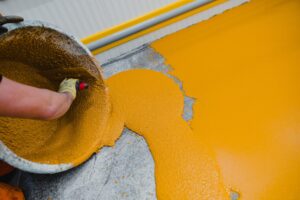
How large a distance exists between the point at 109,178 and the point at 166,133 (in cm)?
40

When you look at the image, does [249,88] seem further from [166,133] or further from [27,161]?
[27,161]

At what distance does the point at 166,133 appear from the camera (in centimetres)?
141

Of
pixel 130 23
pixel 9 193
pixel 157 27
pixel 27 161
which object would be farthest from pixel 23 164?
pixel 157 27

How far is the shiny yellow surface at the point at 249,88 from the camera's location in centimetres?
121

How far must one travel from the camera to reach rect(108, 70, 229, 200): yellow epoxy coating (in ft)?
3.94

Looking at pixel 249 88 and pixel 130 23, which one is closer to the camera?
pixel 249 88

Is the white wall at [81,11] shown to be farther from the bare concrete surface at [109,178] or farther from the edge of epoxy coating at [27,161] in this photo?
the bare concrete surface at [109,178]

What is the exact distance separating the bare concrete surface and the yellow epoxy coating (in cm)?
6

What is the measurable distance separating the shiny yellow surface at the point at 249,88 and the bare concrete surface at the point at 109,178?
25cm

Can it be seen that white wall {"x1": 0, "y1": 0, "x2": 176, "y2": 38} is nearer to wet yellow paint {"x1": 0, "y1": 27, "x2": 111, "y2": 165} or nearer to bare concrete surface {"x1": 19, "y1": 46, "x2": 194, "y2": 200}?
wet yellow paint {"x1": 0, "y1": 27, "x2": 111, "y2": 165}

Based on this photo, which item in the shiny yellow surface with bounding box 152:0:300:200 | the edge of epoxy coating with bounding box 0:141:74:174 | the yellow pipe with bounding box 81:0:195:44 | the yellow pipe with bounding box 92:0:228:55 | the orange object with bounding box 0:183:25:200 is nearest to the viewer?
the edge of epoxy coating with bounding box 0:141:74:174

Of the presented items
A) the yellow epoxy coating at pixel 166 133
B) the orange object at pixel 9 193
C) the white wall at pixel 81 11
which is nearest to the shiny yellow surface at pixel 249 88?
the yellow epoxy coating at pixel 166 133

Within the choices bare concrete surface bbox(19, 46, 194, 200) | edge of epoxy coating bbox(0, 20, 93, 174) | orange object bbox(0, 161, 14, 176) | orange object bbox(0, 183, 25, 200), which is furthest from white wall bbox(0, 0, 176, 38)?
orange object bbox(0, 183, 25, 200)

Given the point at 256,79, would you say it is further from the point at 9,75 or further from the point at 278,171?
the point at 9,75
